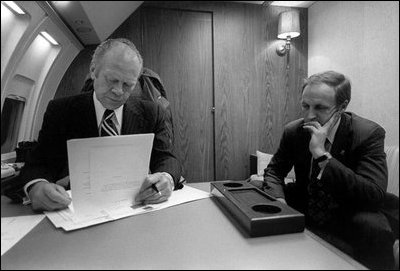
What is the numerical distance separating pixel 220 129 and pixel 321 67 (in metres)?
1.36

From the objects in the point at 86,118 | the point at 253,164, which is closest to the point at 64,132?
the point at 86,118

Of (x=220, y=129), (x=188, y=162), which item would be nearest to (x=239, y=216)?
(x=188, y=162)

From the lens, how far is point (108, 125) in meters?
0.84

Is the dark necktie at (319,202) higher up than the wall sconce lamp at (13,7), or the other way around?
the wall sconce lamp at (13,7)

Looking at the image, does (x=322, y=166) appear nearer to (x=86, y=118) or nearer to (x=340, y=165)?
(x=340, y=165)

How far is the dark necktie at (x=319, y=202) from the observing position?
765mm

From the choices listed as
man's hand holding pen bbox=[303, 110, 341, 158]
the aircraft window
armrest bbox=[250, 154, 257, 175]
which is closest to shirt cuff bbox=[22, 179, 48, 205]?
the aircraft window

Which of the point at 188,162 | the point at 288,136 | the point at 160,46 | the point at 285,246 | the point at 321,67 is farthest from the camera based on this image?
the point at 188,162

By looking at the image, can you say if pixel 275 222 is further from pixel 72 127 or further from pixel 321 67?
→ pixel 72 127

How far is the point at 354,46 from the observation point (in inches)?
27.3

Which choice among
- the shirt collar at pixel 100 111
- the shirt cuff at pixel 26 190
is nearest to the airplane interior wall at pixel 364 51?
the shirt collar at pixel 100 111

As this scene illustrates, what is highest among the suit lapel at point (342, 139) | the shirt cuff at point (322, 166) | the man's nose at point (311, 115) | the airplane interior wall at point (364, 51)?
the airplane interior wall at point (364, 51)

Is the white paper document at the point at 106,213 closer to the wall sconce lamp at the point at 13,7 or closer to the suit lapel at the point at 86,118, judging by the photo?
the suit lapel at the point at 86,118

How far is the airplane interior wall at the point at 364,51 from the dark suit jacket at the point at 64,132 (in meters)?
0.62
